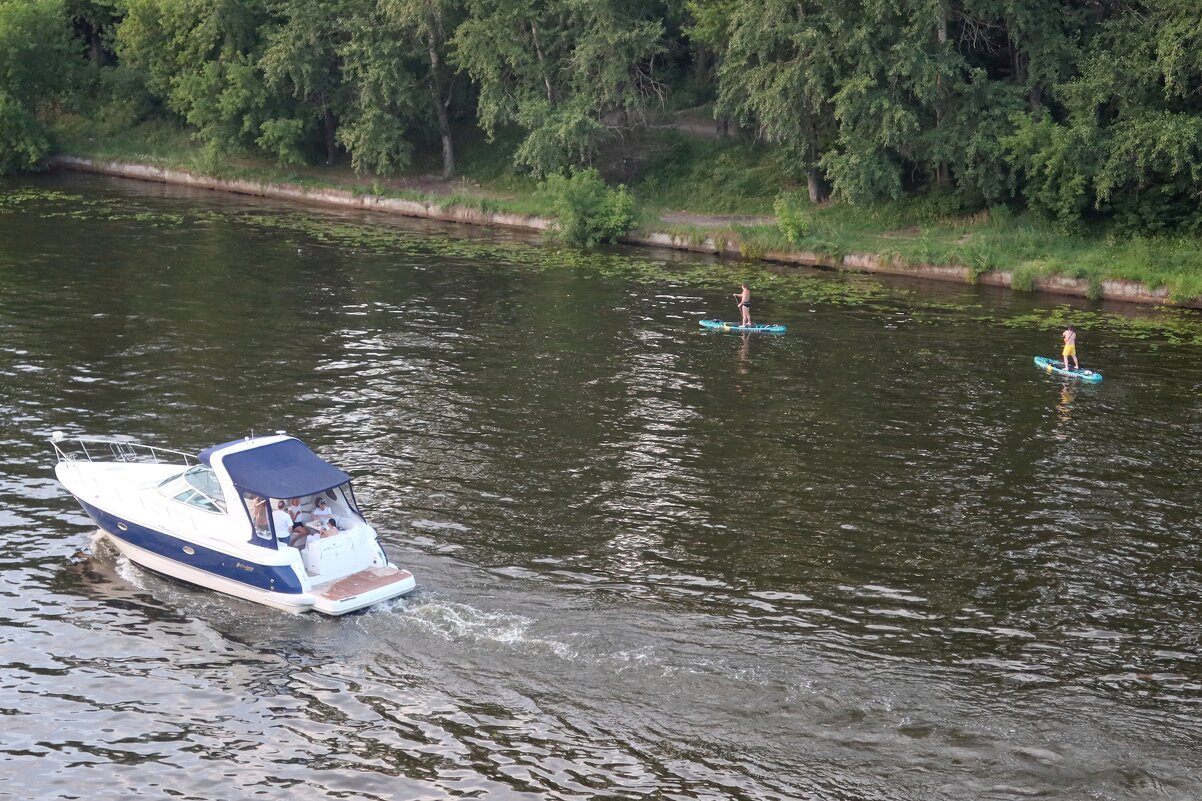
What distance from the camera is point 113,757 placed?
1742 centimetres

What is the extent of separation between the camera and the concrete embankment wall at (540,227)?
46.9 m

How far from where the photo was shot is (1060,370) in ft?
117

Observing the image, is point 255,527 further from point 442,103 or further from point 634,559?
point 442,103

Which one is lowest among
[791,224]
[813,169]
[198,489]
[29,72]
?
[198,489]

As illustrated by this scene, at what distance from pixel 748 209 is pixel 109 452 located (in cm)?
3630

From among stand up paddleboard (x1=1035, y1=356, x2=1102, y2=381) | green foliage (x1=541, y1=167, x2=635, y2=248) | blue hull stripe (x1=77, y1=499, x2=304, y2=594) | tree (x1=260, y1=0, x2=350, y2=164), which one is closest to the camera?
blue hull stripe (x1=77, y1=499, x2=304, y2=594)

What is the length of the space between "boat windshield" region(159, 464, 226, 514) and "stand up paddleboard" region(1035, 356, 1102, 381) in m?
23.4

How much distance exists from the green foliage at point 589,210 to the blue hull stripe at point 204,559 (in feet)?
113

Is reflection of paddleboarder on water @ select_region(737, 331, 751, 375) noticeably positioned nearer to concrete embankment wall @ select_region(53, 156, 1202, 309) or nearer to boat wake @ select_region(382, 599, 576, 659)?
concrete embankment wall @ select_region(53, 156, 1202, 309)

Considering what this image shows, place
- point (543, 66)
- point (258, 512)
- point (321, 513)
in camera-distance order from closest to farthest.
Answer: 1. point (258, 512)
2. point (321, 513)
3. point (543, 66)

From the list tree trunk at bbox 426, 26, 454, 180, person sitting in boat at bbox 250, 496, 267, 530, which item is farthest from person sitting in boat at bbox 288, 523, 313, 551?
tree trunk at bbox 426, 26, 454, 180

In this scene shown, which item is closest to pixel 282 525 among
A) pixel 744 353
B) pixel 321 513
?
pixel 321 513

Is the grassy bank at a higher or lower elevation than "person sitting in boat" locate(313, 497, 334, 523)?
higher

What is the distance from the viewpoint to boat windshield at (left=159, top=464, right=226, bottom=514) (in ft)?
74.1
